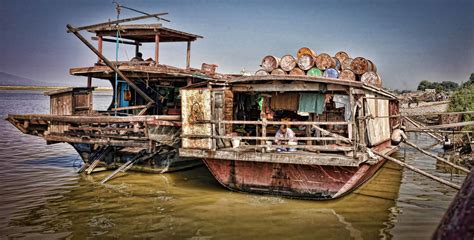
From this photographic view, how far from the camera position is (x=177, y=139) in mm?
11453

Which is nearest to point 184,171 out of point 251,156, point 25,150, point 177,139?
point 177,139

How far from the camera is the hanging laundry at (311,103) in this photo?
10362 mm

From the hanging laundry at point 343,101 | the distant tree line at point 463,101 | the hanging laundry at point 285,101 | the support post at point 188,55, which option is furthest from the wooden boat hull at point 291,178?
the distant tree line at point 463,101

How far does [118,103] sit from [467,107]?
18173 millimetres

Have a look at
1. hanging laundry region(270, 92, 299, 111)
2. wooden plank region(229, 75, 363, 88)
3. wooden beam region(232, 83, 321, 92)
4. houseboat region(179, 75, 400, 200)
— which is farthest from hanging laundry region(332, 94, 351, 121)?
hanging laundry region(270, 92, 299, 111)

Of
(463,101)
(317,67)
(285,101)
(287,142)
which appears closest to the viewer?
(287,142)

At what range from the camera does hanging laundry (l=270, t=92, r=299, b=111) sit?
11.3 meters

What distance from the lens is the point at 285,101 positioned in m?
11.4

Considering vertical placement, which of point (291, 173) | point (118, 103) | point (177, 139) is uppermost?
point (118, 103)

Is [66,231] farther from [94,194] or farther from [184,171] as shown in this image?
[184,171]

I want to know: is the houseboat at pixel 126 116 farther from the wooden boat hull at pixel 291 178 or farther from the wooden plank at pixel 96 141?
the wooden boat hull at pixel 291 178

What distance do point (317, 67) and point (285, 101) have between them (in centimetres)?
259

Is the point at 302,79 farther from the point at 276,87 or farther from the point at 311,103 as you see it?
the point at 311,103

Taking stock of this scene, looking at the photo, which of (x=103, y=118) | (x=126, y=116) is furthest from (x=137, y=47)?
(x=103, y=118)
